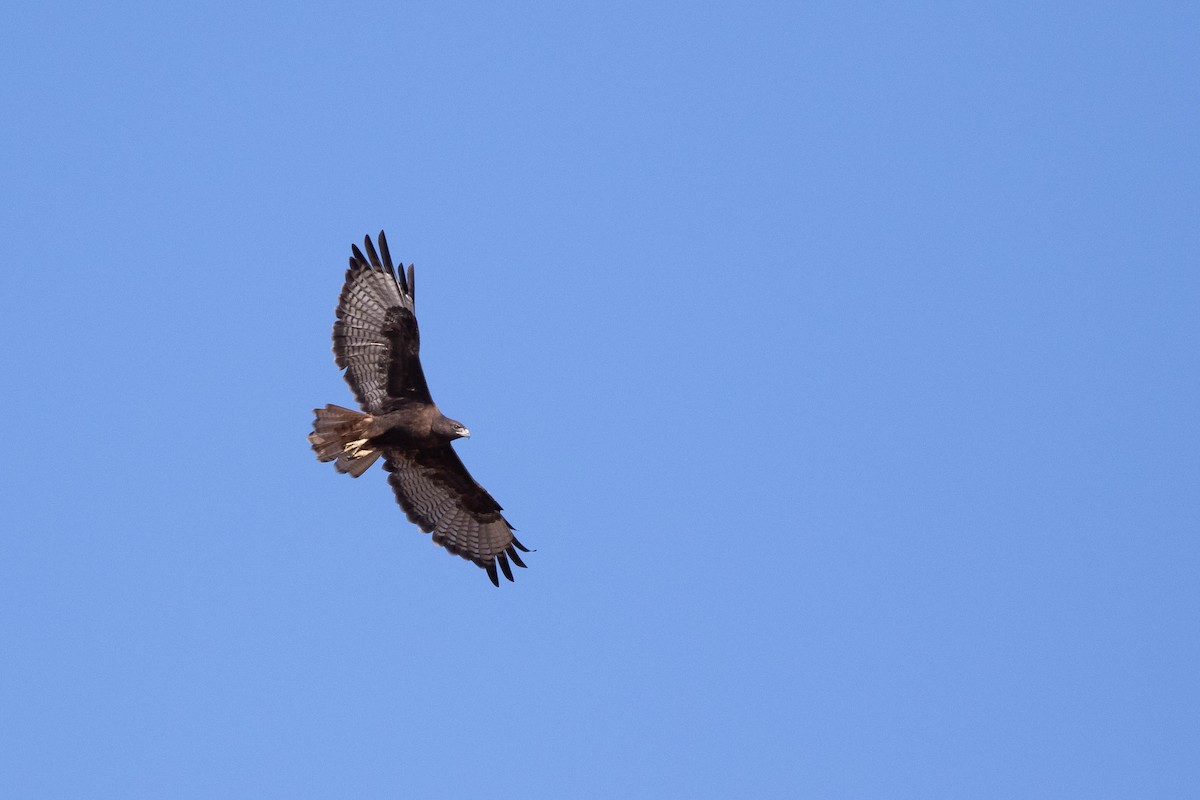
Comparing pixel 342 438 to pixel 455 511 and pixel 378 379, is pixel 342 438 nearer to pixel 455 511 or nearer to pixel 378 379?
pixel 378 379

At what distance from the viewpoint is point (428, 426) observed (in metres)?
18.2

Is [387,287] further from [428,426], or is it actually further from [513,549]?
[513,549]

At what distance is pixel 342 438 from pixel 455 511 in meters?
2.50

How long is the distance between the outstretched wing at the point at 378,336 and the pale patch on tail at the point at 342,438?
359 millimetres

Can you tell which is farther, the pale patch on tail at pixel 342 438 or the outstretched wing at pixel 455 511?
the outstretched wing at pixel 455 511

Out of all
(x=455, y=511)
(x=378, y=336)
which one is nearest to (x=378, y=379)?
(x=378, y=336)

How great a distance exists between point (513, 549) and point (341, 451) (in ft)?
10.2

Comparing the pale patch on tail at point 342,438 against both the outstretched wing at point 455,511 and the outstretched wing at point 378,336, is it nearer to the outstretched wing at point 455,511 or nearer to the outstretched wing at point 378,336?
the outstretched wing at point 378,336

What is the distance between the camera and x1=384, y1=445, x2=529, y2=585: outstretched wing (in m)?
19.7

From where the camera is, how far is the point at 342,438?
1803cm

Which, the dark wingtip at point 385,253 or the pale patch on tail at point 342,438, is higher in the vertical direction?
the dark wingtip at point 385,253

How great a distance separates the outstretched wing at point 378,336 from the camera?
18344 millimetres

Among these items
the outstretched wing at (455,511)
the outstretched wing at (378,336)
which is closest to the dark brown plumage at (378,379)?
the outstretched wing at (378,336)

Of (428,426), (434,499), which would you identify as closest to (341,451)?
(428,426)
